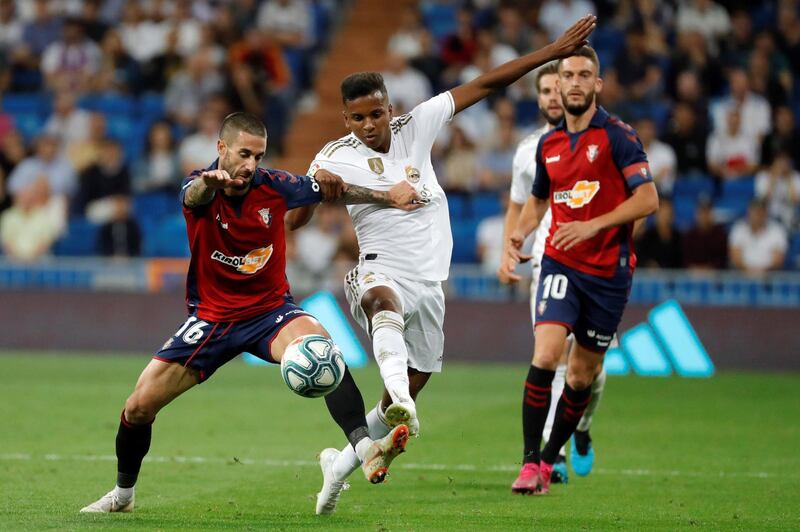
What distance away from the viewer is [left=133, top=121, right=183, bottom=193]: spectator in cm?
1981

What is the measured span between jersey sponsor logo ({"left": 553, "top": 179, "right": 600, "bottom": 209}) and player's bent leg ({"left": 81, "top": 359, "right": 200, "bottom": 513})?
101 inches

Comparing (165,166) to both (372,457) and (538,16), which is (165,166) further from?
(372,457)

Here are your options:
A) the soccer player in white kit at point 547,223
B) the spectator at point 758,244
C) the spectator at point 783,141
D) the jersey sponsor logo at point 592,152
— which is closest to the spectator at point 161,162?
the spectator at point 758,244

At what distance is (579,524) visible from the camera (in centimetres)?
702

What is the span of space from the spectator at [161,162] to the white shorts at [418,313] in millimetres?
12305

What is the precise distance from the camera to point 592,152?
819 centimetres

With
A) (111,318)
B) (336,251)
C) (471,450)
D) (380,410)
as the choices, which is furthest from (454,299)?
(380,410)

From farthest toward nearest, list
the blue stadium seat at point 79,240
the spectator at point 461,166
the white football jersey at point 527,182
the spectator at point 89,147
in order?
the spectator at point 89,147, the blue stadium seat at point 79,240, the spectator at point 461,166, the white football jersey at point 527,182

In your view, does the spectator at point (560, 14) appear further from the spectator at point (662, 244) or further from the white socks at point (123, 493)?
the white socks at point (123, 493)

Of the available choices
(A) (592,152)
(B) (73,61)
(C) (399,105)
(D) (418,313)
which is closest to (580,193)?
(A) (592,152)

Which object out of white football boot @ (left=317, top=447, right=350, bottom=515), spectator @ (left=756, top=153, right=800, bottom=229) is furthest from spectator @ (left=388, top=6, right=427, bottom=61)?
white football boot @ (left=317, top=447, right=350, bottom=515)

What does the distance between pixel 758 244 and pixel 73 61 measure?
1148 cm

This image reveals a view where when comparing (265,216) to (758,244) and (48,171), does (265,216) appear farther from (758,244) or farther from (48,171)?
(48,171)

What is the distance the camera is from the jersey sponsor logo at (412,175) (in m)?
8.08
